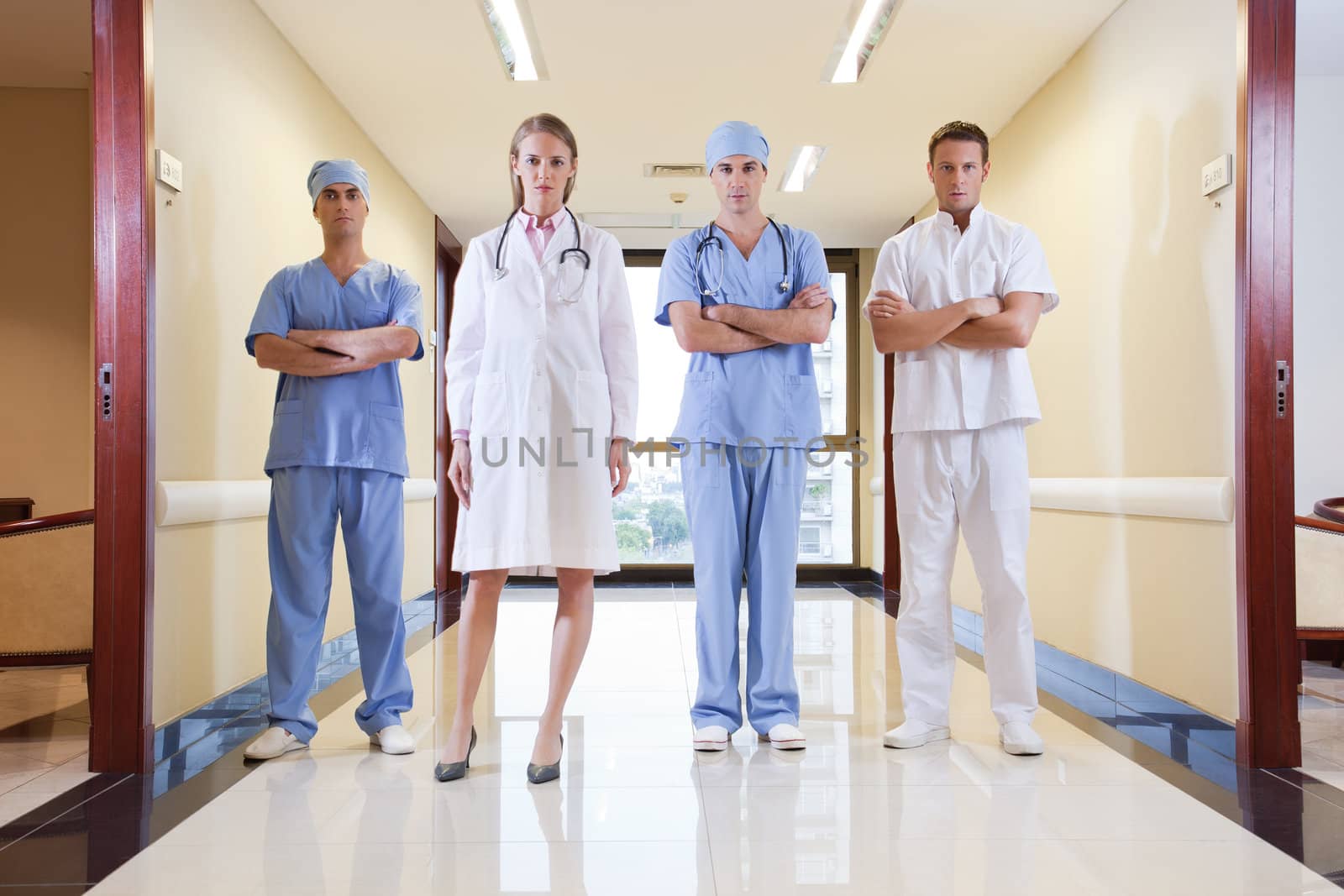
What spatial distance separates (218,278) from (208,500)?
711 millimetres

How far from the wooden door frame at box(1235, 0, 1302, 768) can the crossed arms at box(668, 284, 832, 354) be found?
107 cm

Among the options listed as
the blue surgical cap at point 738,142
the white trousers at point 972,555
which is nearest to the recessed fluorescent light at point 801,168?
the blue surgical cap at point 738,142

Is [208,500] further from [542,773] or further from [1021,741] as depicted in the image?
[1021,741]

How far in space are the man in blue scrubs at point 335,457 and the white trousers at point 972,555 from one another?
1396 mm

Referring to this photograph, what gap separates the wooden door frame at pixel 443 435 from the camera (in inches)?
243

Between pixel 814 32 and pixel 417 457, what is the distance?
3334mm

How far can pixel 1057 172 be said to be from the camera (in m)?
3.78

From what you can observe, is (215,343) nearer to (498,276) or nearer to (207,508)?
(207,508)

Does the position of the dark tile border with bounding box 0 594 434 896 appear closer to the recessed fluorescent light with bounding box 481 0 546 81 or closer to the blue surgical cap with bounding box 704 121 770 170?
the blue surgical cap with bounding box 704 121 770 170

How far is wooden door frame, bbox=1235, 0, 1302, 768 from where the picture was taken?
238 centimetres

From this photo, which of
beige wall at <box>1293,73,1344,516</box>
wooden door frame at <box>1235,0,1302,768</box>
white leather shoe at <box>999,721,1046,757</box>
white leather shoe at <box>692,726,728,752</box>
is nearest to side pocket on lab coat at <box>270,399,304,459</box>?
white leather shoe at <box>692,726,728,752</box>

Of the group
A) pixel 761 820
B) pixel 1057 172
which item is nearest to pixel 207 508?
pixel 761 820

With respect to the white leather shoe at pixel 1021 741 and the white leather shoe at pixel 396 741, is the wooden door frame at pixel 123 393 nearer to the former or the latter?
the white leather shoe at pixel 396 741

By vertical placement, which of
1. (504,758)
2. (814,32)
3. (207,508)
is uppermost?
(814,32)
